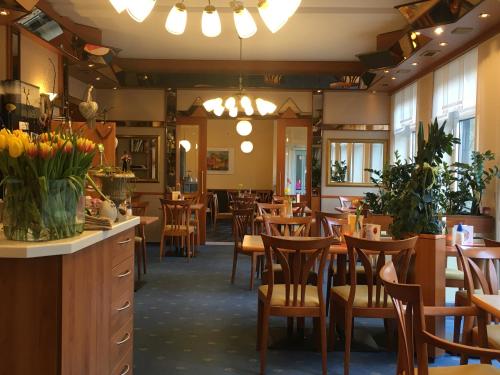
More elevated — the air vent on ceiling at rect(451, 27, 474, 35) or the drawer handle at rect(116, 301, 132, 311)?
the air vent on ceiling at rect(451, 27, 474, 35)

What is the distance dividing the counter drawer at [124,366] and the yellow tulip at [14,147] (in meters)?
1.33

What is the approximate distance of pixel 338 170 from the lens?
29.5 feet

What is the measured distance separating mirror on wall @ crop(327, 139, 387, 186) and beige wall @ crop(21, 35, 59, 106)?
4.97 metres

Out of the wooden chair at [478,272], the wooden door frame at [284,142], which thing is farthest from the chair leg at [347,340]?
the wooden door frame at [284,142]

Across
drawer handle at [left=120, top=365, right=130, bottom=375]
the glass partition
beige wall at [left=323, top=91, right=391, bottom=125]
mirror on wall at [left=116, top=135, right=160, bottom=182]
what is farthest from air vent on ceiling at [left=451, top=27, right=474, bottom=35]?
mirror on wall at [left=116, top=135, right=160, bottom=182]

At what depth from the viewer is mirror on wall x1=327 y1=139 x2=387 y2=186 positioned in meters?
8.91

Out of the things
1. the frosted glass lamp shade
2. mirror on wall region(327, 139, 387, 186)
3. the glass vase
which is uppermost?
the frosted glass lamp shade

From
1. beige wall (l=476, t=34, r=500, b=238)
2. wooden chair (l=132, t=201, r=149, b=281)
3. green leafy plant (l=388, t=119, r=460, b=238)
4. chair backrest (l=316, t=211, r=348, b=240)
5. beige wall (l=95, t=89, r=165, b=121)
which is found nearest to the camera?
green leafy plant (l=388, t=119, r=460, b=238)

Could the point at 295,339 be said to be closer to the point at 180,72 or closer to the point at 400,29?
the point at 400,29

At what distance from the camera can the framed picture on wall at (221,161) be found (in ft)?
45.1

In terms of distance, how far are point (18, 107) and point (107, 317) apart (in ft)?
11.3

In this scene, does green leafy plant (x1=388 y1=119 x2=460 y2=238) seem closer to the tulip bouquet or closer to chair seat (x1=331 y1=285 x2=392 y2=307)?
chair seat (x1=331 y1=285 x2=392 y2=307)

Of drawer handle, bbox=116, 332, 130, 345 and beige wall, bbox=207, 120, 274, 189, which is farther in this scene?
beige wall, bbox=207, 120, 274, 189

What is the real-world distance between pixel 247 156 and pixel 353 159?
5175 millimetres
